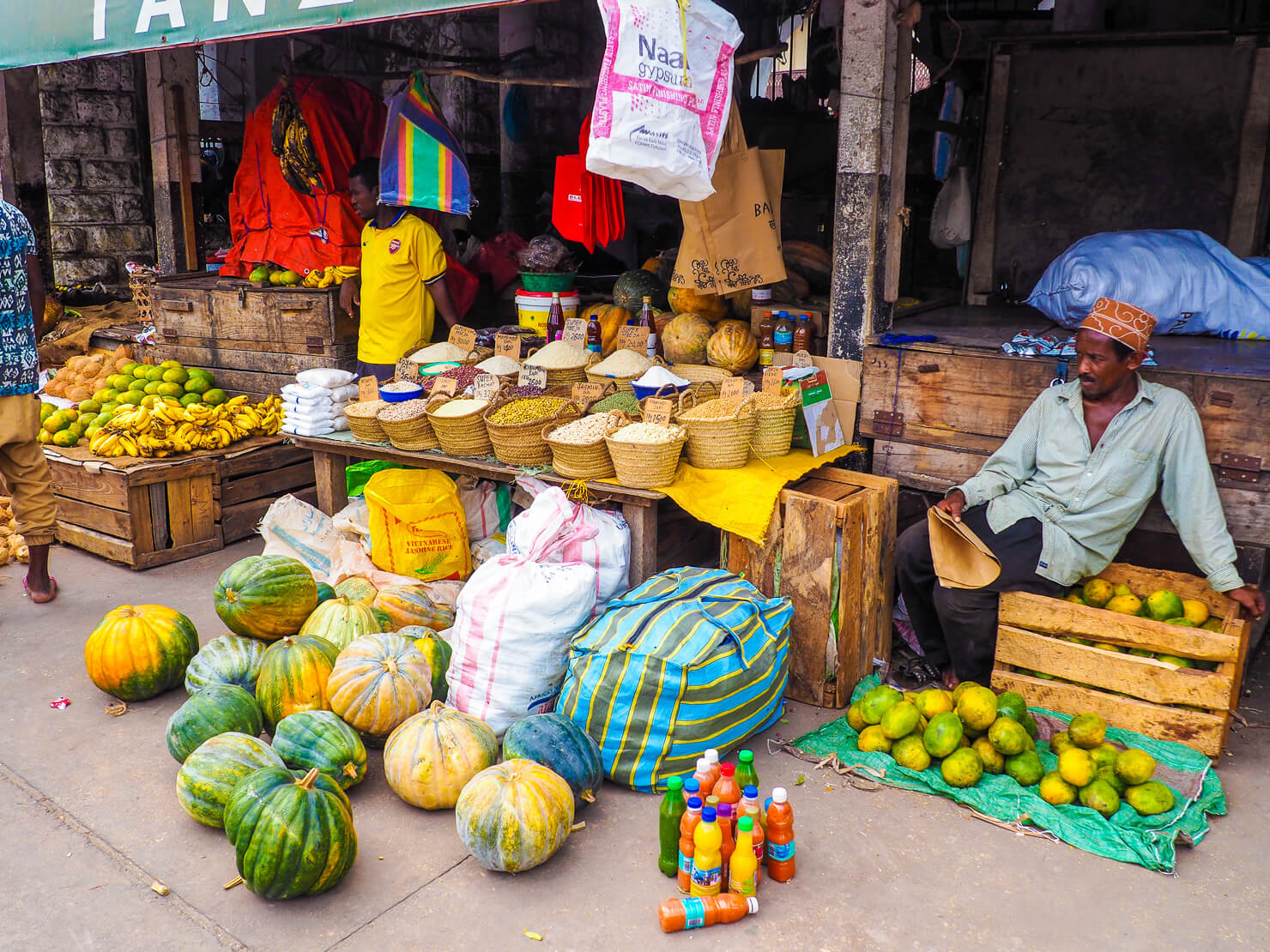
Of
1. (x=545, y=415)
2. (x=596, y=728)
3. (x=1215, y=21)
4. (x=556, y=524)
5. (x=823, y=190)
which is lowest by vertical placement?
(x=596, y=728)

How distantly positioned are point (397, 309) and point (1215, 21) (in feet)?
18.7

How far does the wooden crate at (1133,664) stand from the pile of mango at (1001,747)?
20cm

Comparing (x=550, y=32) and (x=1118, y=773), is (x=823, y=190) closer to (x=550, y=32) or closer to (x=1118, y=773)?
(x=550, y=32)

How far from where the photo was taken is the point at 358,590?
4.51 metres

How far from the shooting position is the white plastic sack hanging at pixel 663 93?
3652 mm

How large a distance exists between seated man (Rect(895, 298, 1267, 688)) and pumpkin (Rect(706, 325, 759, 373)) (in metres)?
1.43

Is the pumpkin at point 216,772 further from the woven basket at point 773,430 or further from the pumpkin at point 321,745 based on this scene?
the woven basket at point 773,430

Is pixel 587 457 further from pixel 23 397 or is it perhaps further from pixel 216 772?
pixel 23 397

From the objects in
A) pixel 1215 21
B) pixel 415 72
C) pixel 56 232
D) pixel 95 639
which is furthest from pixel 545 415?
pixel 56 232

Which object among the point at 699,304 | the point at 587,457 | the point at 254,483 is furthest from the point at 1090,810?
the point at 254,483

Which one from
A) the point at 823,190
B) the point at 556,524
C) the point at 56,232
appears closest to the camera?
the point at 556,524

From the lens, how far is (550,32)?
415 inches

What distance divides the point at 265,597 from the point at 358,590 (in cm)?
44

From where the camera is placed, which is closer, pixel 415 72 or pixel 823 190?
pixel 415 72
